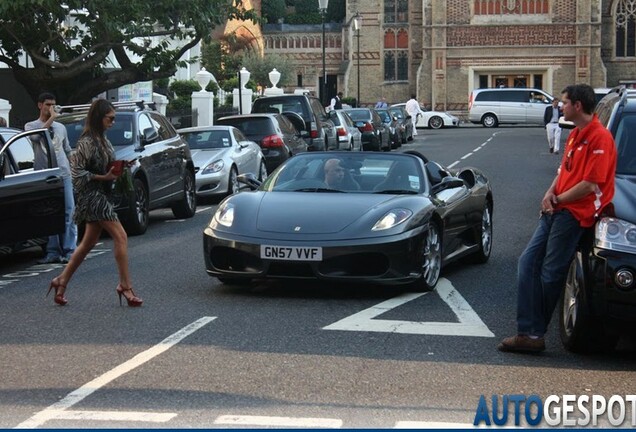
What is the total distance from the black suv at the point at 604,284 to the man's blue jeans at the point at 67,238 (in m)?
6.89

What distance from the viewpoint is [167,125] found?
62.5 feet

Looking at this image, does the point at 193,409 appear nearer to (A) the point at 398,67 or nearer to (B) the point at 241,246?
(B) the point at 241,246

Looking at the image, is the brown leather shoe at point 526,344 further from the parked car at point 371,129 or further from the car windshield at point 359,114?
the car windshield at point 359,114

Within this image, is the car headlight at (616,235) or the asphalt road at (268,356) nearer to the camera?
the asphalt road at (268,356)

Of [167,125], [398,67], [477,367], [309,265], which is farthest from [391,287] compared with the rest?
[398,67]

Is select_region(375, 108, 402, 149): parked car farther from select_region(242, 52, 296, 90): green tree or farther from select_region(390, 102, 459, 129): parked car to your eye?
select_region(390, 102, 459, 129): parked car

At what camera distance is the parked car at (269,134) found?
1013 inches

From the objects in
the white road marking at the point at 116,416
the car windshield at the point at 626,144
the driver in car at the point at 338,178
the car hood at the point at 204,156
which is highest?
the car windshield at the point at 626,144

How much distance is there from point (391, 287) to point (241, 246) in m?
1.47

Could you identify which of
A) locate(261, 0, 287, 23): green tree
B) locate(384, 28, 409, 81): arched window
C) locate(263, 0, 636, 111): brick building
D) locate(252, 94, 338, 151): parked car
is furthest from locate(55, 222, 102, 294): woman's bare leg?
locate(261, 0, 287, 23): green tree

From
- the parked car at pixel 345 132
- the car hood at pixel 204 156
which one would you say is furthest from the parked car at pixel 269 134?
the parked car at pixel 345 132

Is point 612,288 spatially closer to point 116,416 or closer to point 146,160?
point 116,416

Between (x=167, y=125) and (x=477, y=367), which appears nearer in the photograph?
(x=477, y=367)

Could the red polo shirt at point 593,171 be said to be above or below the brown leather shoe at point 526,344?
above
